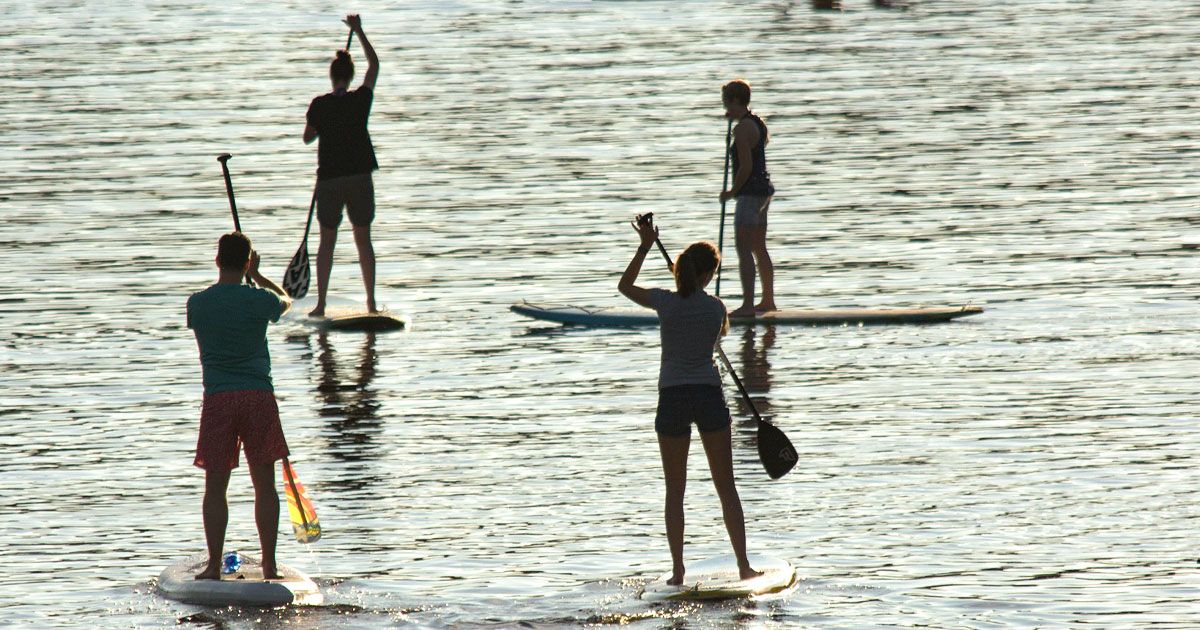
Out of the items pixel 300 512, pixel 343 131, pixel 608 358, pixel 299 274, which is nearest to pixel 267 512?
pixel 300 512

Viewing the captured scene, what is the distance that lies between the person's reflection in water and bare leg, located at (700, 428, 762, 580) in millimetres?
2904

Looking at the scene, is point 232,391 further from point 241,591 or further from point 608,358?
point 608,358

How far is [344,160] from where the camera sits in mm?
17469

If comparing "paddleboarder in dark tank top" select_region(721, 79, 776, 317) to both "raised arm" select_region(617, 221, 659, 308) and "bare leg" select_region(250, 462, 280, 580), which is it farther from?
"bare leg" select_region(250, 462, 280, 580)

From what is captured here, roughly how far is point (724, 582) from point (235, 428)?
2.42m

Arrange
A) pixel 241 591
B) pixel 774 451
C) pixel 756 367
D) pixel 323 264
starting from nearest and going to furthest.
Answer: pixel 241 591 < pixel 774 451 < pixel 756 367 < pixel 323 264

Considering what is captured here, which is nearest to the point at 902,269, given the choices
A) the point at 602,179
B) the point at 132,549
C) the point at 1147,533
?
the point at 602,179

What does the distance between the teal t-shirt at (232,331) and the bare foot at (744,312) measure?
8.04 m

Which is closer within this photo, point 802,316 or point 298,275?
point 802,316

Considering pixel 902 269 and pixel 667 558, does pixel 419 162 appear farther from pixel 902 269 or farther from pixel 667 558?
pixel 667 558

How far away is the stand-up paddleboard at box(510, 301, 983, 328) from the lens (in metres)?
17.4

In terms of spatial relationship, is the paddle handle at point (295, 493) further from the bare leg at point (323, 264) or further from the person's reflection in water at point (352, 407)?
the bare leg at point (323, 264)

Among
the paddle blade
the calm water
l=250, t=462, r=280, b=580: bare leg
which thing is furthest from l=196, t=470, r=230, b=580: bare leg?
the paddle blade

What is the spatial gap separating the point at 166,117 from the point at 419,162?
25.5ft
